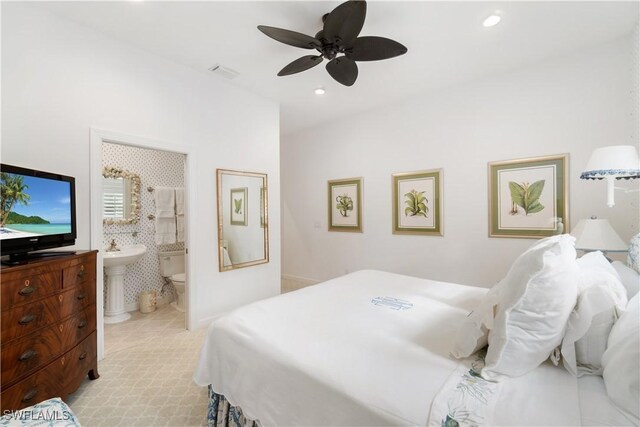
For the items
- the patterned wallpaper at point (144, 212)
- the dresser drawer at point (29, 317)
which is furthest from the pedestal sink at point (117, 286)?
the dresser drawer at point (29, 317)

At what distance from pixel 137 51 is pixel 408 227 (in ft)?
11.8

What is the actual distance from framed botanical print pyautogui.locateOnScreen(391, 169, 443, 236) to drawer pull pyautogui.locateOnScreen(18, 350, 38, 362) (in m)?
3.59

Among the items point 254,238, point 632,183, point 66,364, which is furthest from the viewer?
point 254,238

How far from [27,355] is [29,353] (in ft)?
0.04

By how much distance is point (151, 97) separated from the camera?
260 cm

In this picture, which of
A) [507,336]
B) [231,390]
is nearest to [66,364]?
[231,390]

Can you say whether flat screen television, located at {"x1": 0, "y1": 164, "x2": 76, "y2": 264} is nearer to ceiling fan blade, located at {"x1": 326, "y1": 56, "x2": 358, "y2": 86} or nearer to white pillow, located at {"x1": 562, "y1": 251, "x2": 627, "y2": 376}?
ceiling fan blade, located at {"x1": 326, "y1": 56, "x2": 358, "y2": 86}

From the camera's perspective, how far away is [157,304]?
3.75 metres

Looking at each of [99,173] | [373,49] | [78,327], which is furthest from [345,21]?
[78,327]

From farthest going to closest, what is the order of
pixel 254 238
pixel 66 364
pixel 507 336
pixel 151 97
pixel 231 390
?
pixel 254 238 < pixel 151 97 < pixel 66 364 < pixel 231 390 < pixel 507 336

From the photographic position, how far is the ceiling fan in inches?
68.1

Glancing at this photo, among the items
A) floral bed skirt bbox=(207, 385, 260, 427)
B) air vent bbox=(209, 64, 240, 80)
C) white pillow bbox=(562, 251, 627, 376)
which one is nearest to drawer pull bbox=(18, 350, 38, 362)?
floral bed skirt bbox=(207, 385, 260, 427)

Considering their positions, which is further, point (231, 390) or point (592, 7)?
point (592, 7)

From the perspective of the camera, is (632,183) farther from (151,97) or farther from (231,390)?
(151,97)
